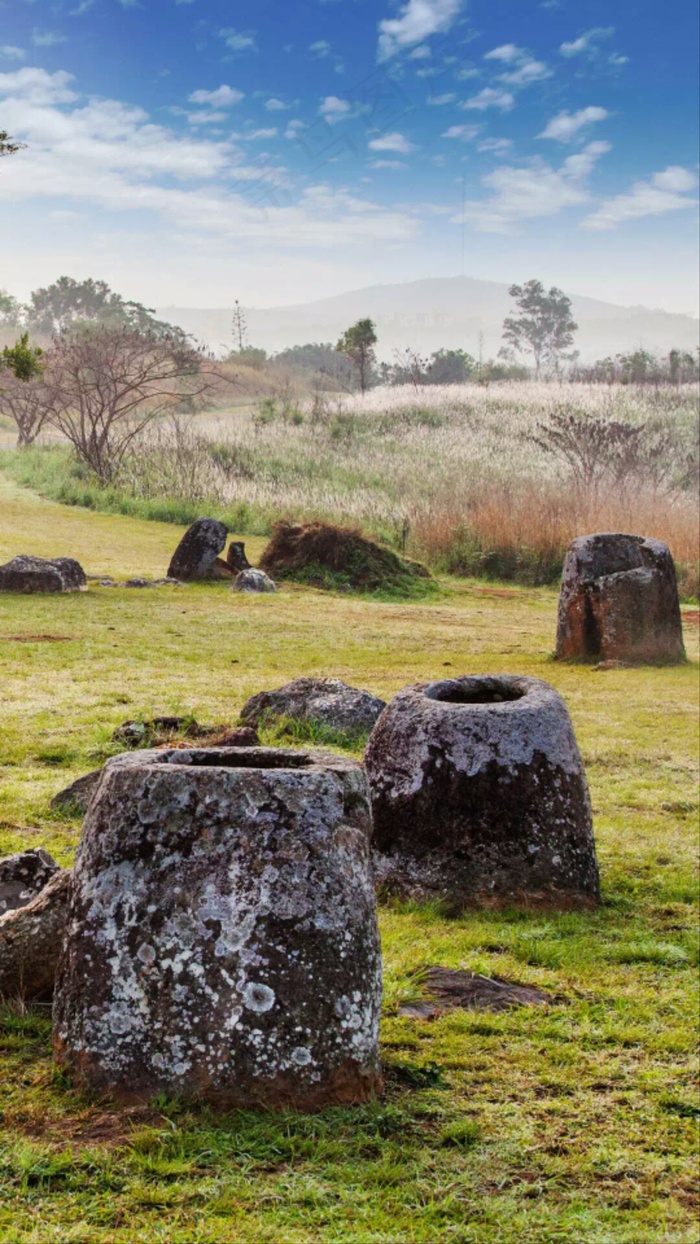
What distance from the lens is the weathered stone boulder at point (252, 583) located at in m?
20.3

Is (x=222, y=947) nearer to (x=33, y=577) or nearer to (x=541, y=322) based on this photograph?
(x=33, y=577)

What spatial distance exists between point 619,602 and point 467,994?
1059 centimetres

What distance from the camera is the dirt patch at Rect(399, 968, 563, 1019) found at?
15.0 ft

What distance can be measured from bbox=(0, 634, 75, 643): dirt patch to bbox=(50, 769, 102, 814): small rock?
708 centimetres

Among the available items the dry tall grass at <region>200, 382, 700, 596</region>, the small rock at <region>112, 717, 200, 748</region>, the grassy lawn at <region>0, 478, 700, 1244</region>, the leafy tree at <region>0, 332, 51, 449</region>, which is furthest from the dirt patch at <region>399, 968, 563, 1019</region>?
the leafy tree at <region>0, 332, 51, 449</region>

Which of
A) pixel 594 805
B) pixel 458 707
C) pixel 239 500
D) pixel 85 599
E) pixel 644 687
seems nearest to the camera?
pixel 458 707

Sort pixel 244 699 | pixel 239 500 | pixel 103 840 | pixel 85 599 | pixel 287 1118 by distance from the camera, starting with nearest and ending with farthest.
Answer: pixel 287 1118 → pixel 103 840 → pixel 244 699 → pixel 85 599 → pixel 239 500

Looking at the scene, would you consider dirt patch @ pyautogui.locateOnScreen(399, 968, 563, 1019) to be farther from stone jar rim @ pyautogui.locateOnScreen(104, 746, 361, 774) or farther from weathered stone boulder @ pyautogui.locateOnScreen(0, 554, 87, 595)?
weathered stone boulder @ pyautogui.locateOnScreen(0, 554, 87, 595)

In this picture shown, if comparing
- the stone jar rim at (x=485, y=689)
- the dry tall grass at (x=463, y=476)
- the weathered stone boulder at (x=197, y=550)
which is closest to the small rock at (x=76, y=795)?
the stone jar rim at (x=485, y=689)

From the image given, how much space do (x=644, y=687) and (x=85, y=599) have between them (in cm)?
830

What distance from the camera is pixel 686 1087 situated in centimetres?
409

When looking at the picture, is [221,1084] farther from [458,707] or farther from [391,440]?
[391,440]

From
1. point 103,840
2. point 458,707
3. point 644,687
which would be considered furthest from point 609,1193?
point 644,687

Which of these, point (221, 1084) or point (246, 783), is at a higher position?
point (246, 783)
